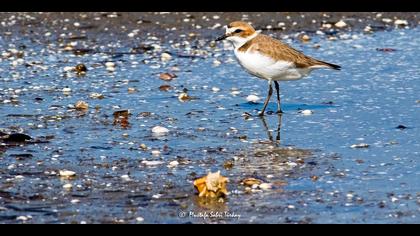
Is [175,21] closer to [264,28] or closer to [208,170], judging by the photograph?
[264,28]

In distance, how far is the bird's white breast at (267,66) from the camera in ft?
33.1

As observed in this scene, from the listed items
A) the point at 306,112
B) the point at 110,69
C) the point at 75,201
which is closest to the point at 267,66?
the point at 306,112

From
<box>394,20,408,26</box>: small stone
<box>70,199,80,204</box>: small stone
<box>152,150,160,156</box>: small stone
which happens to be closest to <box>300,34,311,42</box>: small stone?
<box>394,20,408,26</box>: small stone

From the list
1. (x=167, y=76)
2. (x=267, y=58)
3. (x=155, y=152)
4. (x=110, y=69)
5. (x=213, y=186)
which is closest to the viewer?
(x=213, y=186)

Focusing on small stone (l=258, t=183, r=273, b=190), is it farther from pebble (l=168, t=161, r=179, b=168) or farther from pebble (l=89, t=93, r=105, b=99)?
pebble (l=89, t=93, r=105, b=99)

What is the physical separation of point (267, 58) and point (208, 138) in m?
1.45

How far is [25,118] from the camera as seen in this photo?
9859mm

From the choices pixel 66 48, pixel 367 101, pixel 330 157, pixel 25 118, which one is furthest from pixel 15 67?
pixel 330 157

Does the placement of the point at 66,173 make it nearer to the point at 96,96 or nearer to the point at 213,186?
the point at 213,186

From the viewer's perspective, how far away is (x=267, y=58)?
1006 centimetres

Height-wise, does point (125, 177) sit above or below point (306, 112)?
above

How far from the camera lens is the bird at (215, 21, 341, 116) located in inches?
397

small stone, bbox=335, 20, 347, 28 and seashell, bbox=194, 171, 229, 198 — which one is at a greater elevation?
seashell, bbox=194, 171, 229, 198

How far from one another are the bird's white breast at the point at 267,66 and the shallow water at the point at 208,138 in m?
0.39
